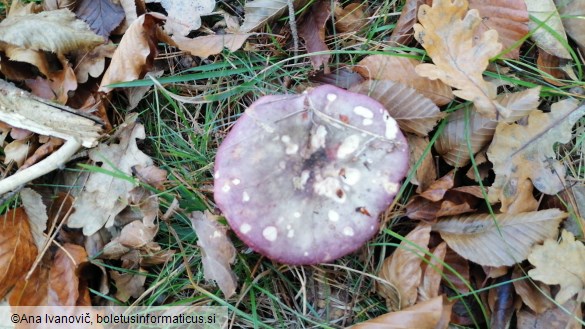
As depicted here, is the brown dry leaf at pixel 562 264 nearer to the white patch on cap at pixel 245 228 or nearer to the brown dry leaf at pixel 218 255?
the white patch on cap at pixel 245 228

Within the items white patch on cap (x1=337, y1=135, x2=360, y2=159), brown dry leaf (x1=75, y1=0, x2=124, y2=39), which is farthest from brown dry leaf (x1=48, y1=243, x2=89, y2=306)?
white patch on cap (x1=337, y1=135, x2=360, y2=159)

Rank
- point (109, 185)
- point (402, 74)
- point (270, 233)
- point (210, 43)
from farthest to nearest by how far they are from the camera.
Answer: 1. point (210, 43)
2. point (109, 185)
3. point (402, 74)
4. point (270, 233)

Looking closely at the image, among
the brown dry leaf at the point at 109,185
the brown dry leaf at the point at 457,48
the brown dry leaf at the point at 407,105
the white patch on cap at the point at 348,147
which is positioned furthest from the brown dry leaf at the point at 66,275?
the brown dry leaf at the point at 457,48

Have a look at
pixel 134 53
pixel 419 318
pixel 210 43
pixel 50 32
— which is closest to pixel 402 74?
pixel 210 43

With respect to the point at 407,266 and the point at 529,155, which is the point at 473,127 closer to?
the point at 529,155

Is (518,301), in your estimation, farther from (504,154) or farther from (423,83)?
(423,83)
